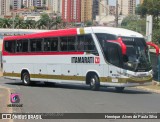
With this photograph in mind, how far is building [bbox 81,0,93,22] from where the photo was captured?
6203 cm

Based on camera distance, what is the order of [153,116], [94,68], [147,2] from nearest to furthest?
[153,116] → [94,68] → [147,2]

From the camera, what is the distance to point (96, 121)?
12.1 meters

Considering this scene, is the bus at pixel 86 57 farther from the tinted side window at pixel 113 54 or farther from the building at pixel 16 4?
the building at pixel 16 4

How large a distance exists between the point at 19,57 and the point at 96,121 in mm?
19416

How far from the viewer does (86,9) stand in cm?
6569

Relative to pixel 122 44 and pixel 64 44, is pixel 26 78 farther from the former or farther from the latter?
pixel 122 44

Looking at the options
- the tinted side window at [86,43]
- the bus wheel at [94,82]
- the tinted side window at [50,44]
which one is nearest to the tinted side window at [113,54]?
the tinted side window at [86,43]

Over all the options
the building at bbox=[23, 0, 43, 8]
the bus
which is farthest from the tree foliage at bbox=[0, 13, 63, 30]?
the bus

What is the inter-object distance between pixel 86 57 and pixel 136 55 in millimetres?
3123

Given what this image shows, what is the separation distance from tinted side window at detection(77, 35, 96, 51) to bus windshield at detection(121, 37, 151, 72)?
2059 mm

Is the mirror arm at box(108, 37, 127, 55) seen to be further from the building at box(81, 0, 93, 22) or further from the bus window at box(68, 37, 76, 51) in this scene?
the building at box(81, 0, 93, 22)

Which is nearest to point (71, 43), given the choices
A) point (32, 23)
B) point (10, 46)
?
point (10, 46)

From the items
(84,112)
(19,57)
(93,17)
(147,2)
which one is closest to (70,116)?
(84,112)

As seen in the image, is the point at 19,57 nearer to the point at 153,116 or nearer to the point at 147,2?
the point at 153,116
